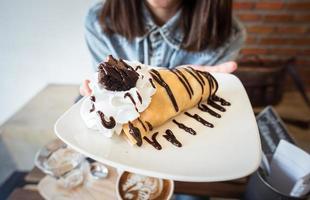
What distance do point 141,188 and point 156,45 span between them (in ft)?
2.05

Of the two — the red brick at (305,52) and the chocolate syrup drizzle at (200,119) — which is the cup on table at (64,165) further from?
the red brick at (305,52)

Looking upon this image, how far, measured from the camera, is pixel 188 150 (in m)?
0.46

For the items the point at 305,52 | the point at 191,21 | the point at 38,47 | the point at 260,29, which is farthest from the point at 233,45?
the point at 38,47

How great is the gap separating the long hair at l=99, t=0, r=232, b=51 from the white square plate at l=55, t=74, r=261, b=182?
493 mm

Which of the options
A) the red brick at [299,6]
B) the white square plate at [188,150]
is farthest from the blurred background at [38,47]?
the red brick at [299,6]

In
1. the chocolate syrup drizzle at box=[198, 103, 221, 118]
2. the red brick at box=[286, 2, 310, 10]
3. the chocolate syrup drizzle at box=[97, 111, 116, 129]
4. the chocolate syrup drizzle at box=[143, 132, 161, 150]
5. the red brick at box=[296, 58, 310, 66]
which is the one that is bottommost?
the red brick at box=[296, 58, 310, 66]

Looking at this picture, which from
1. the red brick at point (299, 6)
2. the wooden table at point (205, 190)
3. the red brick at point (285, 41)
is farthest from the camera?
the red brick at point (285, 41)

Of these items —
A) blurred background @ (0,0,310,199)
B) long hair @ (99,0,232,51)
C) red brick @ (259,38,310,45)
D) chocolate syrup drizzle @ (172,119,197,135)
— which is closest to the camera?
chocolate syrup drizzle @ (172,119,197,135)

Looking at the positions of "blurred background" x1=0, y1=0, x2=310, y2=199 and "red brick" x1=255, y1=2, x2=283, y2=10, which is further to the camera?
"red brick" x1=255, y1=2, x2=283, y2=10

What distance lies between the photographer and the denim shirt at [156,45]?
99 centimetres

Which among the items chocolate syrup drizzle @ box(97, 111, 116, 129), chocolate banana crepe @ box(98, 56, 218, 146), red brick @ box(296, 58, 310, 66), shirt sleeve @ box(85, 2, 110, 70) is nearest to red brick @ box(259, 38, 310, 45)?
red brick @ box(296, 58, 310, 66)

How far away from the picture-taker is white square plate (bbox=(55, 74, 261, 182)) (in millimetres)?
401

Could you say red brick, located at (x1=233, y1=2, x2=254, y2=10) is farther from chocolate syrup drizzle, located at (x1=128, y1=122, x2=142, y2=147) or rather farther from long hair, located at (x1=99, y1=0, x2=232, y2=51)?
chocolate syrup drizzle, located at (x1=128, y1=122, x2=142, y2=147)

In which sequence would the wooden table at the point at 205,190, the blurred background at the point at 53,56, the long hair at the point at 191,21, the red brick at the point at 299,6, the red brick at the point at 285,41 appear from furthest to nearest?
the red brick at the point at 285,41 → the red brick at the point at 299,6 → the blurred background at the point at 53,56 → the long hair at the point at 191,21 → the wooden table at the point at 205,190
